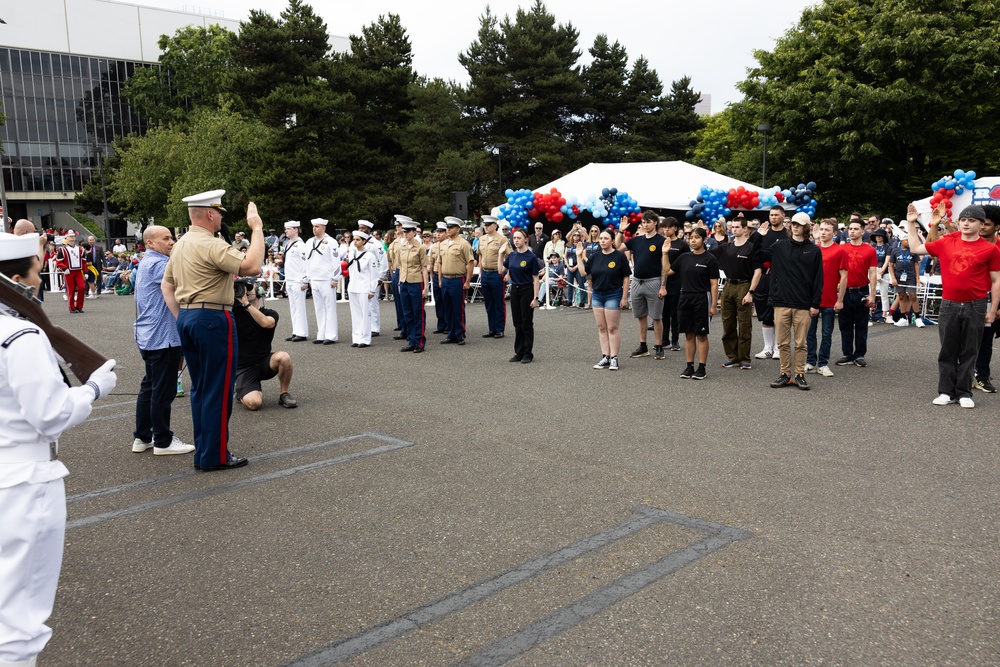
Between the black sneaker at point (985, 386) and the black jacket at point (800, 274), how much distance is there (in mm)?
1910

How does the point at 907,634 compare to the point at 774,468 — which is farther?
the point at 774,468

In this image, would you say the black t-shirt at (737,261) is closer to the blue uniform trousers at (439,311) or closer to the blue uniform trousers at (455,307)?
the blue uniform trousers at (455,307)

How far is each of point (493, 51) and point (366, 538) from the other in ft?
151

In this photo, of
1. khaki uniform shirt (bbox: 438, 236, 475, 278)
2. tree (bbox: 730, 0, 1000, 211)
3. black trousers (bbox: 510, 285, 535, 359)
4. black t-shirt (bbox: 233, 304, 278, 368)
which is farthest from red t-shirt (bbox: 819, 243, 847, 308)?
tree (bbox: 730, 0, 1000, 211)

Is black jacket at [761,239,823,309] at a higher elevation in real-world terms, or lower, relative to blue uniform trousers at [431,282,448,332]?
higher

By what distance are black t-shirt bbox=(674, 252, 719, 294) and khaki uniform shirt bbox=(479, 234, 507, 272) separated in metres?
4.36

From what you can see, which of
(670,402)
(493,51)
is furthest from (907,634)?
(493,51)

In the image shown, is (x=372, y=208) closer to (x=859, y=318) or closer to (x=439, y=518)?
(x=859, y=318)

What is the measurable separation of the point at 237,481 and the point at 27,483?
11.2 feet

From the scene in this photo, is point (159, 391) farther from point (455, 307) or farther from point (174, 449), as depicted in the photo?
point (455, 307)

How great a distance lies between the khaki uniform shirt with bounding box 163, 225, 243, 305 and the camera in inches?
234

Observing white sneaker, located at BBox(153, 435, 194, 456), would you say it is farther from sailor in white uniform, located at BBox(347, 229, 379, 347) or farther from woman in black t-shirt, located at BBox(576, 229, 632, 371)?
sailor in white uniform, located at BBox(347, 229, 379, 347)

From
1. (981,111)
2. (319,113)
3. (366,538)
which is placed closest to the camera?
(366,538)

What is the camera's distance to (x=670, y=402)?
332 inches
